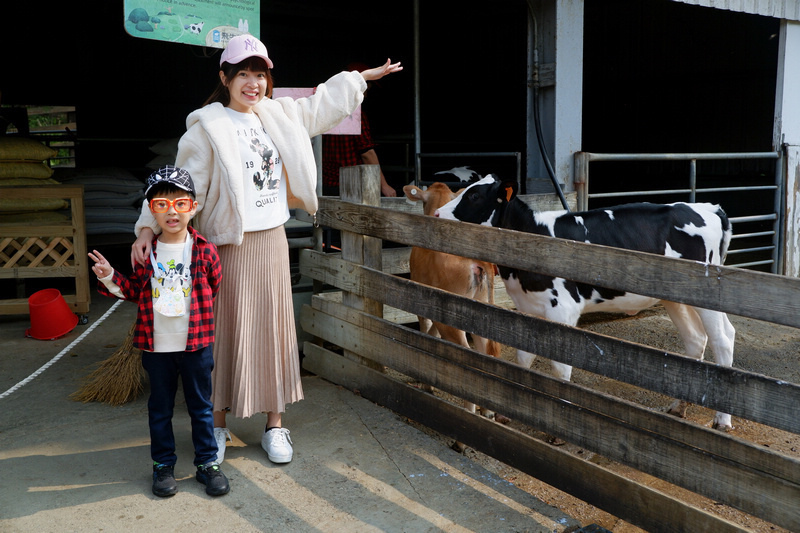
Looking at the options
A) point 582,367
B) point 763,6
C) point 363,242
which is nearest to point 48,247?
point 363,242

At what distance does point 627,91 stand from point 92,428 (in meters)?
12.8

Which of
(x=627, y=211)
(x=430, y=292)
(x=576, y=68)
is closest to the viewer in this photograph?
(x=430, y=292)

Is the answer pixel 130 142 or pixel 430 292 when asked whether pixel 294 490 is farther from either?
pixel 130 142

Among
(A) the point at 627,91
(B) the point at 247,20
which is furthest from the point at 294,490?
(A) the point at 627,91

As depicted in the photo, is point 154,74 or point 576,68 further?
point 154,74

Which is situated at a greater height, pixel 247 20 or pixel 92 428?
pixel 247 20

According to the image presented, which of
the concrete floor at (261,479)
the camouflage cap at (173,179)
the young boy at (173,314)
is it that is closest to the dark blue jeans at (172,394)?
the young boy at (173,314)

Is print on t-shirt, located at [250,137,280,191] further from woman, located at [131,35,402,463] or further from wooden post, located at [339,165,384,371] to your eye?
wooden post, located at [339,165,384,371]

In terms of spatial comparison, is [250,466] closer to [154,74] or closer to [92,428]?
[92,428]

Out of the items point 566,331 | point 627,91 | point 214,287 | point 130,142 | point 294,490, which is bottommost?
point 294,490

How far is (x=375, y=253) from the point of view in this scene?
157 inches

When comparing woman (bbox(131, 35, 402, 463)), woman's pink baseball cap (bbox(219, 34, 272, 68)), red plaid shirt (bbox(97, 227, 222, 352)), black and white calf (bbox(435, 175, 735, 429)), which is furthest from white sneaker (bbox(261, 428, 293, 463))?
black and white calf (bbox(435, 175, 735, 429))

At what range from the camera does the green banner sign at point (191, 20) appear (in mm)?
3809

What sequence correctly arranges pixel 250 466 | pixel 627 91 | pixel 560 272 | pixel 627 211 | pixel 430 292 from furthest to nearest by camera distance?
pixel 627 91 → pixel 627 211 → pixel 430 292 → pixel 250 466 → pixel 560 272
